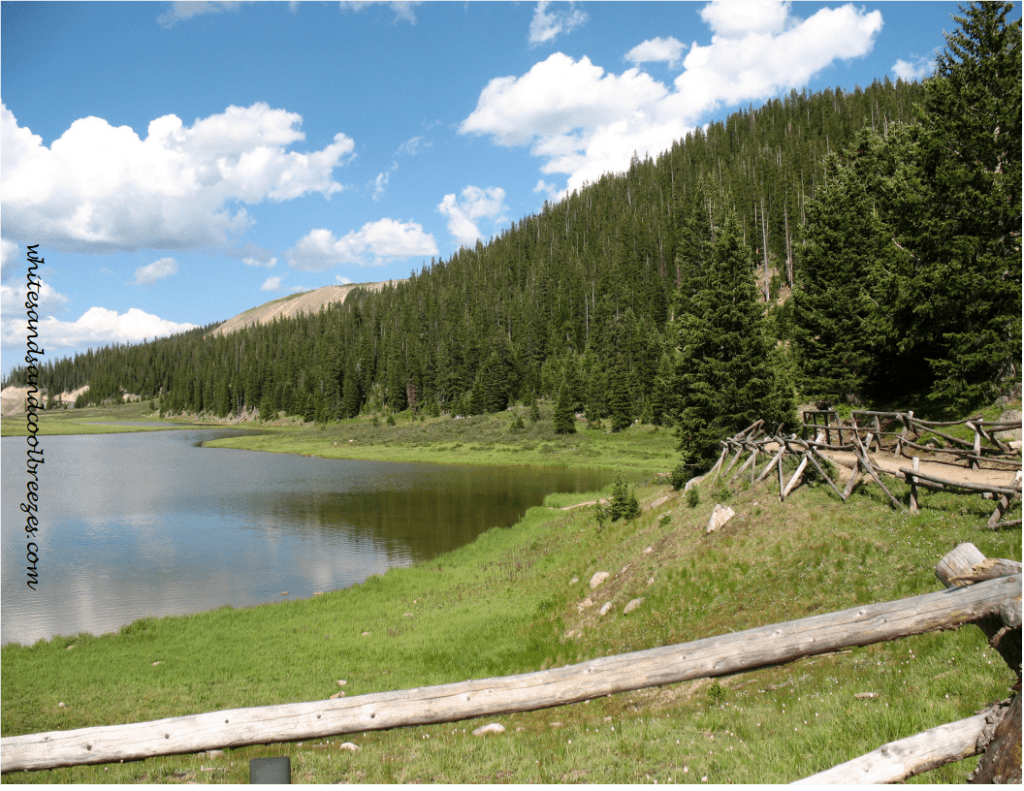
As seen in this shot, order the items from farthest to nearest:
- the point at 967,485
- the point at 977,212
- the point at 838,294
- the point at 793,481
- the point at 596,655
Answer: the point at 838,294 → the point at 977,212 → the point at 793,481 → the point at 596,655 → the point at 967,485

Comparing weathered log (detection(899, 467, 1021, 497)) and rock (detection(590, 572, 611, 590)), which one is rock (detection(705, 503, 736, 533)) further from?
weathered log (detection(899, 467, 1021, 497))

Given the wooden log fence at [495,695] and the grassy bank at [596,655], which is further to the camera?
the grassy bank at [596,655]

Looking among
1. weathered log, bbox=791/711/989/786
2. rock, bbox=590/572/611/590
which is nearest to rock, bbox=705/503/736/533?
rock, bbox=590/572/611/590

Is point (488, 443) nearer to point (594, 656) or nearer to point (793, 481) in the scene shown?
point (793, 481)

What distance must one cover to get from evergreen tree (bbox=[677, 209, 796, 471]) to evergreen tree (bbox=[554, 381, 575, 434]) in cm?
5087

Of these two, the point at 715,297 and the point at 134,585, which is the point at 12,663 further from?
the point at 715,297

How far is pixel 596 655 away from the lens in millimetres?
14938

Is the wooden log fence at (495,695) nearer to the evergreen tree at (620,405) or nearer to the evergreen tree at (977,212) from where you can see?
the evergreen tree at (977,212)

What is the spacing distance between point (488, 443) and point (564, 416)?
37.8 ft

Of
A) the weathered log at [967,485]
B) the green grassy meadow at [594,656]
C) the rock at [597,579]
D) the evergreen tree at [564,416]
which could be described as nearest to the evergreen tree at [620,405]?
the evergreen tree at [564,416]

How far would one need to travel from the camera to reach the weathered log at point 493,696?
6430 millimetres

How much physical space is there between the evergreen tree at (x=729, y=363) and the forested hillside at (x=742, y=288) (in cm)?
12

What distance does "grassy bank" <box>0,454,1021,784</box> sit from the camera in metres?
7.52

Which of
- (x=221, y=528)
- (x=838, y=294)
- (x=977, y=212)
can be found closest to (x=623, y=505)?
(x=977, y=212)
